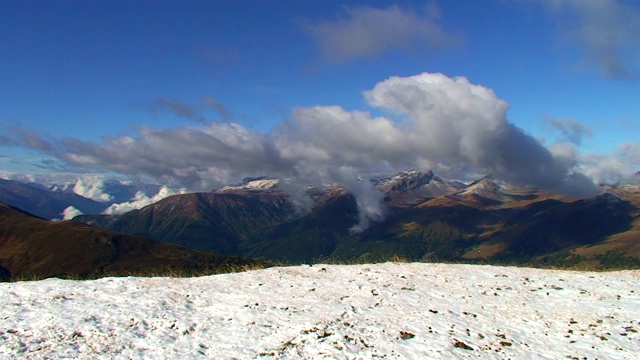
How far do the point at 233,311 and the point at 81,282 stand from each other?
1055cm

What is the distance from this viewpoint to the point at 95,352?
16.0 m

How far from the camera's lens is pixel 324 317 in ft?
64.4

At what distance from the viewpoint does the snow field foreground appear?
16.5 m

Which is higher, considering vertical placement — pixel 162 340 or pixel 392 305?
pixel 392 305

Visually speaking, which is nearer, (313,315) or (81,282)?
(313,315)

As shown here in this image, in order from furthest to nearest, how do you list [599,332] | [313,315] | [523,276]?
1. [523,276]
2. [313,315]
3. [599,332]

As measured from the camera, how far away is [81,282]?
2477cm

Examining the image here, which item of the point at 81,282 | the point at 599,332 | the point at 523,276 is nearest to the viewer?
Result: the point at 599,332

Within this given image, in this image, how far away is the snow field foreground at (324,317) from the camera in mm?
16516

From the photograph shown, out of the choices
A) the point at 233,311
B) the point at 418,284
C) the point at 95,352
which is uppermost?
the point at 418,284

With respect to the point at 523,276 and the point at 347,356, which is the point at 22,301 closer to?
the point at 347,356

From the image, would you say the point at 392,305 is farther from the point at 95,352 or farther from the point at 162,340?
the point at 95,352

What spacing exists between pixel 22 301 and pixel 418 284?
808 inches

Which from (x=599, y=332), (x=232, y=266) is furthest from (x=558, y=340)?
(x=232, y=266)
